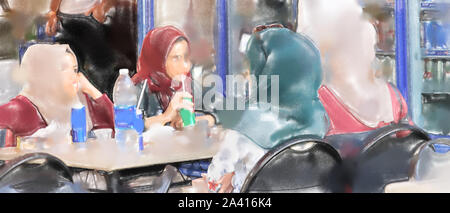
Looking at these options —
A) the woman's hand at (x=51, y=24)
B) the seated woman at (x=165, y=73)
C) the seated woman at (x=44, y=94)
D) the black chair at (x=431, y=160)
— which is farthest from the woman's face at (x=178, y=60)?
the black chair at (x=431, y=160)

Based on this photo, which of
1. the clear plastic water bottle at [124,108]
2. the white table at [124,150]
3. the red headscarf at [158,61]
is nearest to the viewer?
the white table at [124,150]

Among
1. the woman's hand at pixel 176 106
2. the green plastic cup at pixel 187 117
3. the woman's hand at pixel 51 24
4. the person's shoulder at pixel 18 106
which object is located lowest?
the green plastic cup at pixel 187 117

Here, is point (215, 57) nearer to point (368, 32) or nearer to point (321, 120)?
point (321, 120)

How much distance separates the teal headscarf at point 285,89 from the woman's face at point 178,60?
0.29 metres

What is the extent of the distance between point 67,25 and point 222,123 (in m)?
0.80

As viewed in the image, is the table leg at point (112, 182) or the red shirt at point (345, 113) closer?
the table leg at point (112, 182)

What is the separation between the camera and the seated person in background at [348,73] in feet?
7.47

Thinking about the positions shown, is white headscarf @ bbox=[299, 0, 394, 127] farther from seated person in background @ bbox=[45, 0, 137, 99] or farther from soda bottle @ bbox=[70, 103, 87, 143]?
soda bottle @ bbox=[70, 103, 87, 143]

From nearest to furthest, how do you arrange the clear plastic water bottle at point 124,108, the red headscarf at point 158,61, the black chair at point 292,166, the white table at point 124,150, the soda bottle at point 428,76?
the black chair at point 292,166, the white table at point 124,150, the clear plastic water bottle at point 124,108, the red headscarf at point 158,61, the soda bottle at point 428,76

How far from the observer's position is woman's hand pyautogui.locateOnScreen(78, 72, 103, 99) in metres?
2.21

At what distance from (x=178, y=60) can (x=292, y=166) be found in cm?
85

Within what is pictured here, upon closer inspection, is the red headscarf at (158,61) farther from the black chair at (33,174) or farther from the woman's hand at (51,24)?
the black chair at (33,174)

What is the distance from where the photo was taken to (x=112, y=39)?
7.34 ft

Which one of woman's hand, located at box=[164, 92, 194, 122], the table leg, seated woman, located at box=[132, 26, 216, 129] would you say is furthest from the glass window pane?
the table leg
